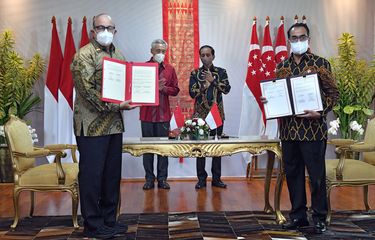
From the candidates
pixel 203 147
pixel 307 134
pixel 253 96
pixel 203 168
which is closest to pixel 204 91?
pixel 203 168

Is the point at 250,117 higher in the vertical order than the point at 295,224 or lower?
higher

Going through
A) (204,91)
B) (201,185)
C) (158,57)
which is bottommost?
(201,185)

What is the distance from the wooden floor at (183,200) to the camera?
4.21 meters

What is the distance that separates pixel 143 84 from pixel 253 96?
9.99ft

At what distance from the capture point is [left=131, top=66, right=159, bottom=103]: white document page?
3.11 meters

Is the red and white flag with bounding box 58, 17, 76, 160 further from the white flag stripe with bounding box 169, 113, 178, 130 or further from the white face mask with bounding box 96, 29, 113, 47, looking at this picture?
the white face mask with bounding box 96, 29, 113, 47

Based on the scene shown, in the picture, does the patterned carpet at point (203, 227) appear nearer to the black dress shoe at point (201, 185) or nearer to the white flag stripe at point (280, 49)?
the black dress shoe at point (201, 185)

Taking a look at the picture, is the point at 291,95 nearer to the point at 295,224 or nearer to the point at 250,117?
the point at 295,224

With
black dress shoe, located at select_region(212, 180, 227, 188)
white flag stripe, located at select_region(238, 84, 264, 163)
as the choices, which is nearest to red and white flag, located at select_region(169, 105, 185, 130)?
black dress shoe, located at select_region(212, 180, 227, 188)

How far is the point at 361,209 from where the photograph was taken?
13.3 feet

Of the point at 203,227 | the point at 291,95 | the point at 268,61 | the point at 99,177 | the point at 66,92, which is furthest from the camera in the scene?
the point at 268,61

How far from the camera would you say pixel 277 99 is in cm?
323

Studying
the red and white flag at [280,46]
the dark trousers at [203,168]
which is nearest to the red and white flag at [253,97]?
the red and white flag at [280,46]

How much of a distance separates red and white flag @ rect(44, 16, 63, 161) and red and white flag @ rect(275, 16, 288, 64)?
2888 mm
